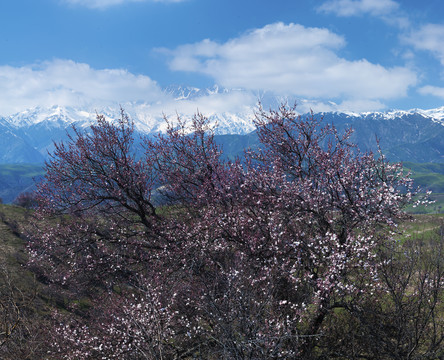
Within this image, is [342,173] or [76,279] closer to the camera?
[342,173]

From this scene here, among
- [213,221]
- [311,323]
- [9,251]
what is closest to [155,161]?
[213,221]

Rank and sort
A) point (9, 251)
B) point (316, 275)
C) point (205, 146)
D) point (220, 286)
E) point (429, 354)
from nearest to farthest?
point (429, 354), point (316, 275), point (220, 286), point (205, 146), point (9, 251)

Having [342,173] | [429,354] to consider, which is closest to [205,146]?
[342,173]

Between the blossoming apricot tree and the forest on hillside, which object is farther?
the blossoming apricot tree

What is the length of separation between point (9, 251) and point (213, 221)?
4027cm

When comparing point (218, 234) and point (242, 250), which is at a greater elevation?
point (218, 234)

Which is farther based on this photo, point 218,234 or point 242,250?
point 218,234

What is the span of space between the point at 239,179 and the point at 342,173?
15.5ft

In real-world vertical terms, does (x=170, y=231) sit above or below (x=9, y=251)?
above

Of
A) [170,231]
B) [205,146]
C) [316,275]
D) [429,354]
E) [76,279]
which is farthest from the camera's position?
[205,146]

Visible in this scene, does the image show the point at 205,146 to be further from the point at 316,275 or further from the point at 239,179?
the point at 316,275

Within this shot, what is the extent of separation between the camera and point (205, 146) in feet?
62.4

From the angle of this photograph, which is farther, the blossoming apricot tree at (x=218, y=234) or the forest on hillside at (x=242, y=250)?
the blossoming apricot tree at (x=218, y=234)

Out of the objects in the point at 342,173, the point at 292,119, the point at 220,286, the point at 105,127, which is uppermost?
the point at 105,127
